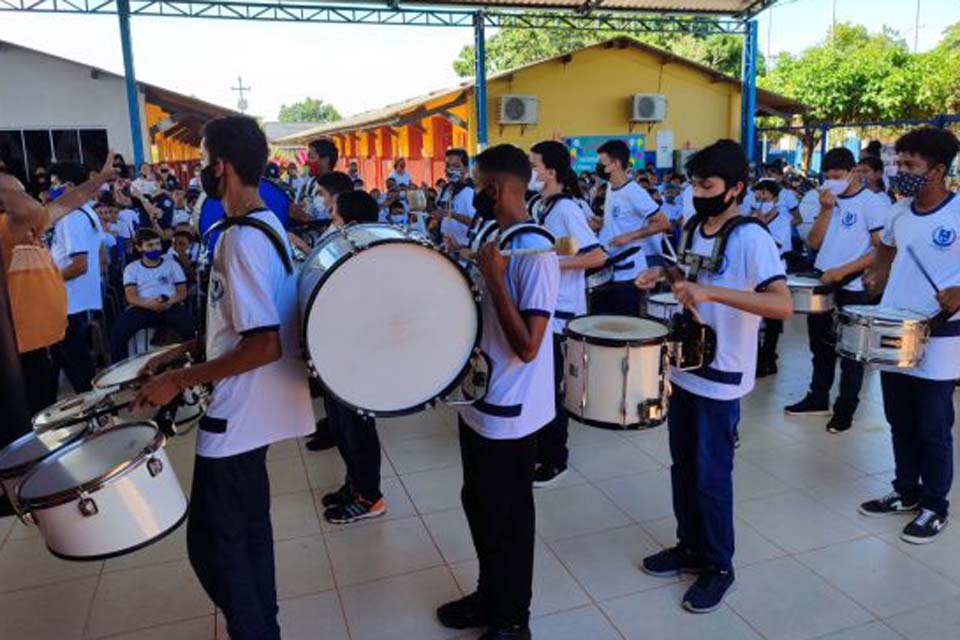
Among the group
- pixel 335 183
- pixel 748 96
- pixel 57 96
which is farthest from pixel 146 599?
pixel 748 96

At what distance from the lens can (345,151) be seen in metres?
35.6

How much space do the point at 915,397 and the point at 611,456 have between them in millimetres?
1575

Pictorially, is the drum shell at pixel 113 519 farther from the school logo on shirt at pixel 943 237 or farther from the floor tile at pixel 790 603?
the school logo on shirt at pixel 943 237

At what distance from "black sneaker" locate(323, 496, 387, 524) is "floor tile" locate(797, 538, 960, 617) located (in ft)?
6.21

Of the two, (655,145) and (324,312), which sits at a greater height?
(655,145)

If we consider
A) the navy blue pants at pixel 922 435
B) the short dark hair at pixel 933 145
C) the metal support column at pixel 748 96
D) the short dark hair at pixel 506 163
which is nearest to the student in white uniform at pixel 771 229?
the navy blue pants at pixel 922 435

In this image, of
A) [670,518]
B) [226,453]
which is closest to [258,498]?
[226,453]

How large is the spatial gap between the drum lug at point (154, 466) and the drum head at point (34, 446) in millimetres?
299

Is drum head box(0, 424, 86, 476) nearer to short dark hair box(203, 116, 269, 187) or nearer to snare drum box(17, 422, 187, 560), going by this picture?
snare drum box(17, 422, 187, 560)

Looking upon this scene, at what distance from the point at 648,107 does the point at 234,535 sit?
16497 millimetres

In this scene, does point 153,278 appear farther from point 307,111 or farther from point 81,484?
point 307,111

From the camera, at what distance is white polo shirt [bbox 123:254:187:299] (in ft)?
18.1

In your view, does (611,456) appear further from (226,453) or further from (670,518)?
(226,453)

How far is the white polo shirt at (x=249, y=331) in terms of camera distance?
6.20ft
